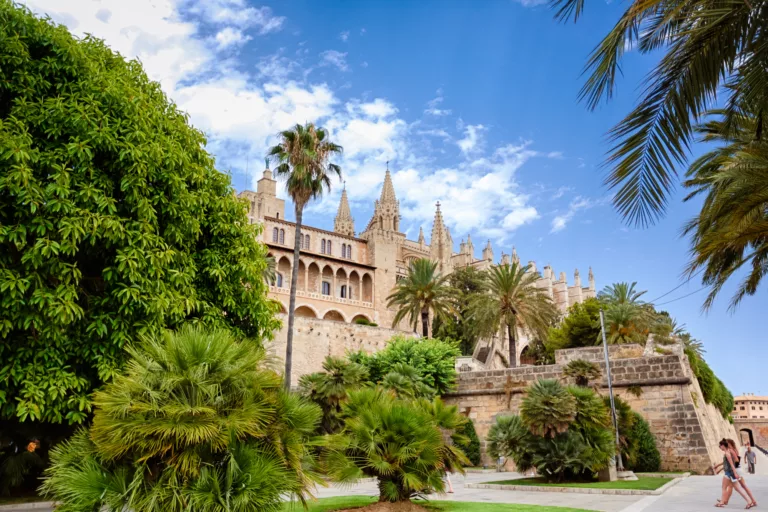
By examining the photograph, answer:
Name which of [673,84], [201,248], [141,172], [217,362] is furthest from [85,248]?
[673,84]

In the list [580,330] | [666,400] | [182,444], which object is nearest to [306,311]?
[580,330]

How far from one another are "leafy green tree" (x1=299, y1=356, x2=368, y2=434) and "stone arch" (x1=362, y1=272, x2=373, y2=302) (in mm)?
32674

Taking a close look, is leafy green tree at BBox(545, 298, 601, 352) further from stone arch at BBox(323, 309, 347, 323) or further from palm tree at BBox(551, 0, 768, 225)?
palm tree at BBox(551, 0, 768, 225)

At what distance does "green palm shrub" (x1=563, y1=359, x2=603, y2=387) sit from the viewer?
20734mm

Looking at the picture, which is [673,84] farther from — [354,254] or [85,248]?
[354,254]

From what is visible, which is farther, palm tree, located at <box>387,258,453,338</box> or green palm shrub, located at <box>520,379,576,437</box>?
palm tree, located at <box>387,258,453,338</box>

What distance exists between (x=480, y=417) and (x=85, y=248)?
1935cm

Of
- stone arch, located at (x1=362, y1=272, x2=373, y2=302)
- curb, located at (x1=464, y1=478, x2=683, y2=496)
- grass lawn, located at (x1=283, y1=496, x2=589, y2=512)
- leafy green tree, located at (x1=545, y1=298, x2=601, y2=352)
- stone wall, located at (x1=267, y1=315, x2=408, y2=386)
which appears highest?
stone arch, located at (x1=362, y1=272, x2=373, y2=302)

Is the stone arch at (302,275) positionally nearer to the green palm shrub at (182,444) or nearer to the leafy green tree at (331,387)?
the leafy green tree at (331,387)

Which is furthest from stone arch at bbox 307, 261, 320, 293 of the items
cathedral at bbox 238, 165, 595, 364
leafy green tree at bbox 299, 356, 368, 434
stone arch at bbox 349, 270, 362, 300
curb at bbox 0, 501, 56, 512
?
curb at bbox 0, 501, 56, 512

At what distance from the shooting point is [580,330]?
4553cm

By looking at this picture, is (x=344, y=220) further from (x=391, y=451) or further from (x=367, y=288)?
(x=391, y=451)

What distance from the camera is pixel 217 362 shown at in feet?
23.6

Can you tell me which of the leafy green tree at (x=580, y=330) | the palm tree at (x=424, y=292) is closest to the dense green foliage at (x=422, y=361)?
the palm tree at (x=424, y=292)
